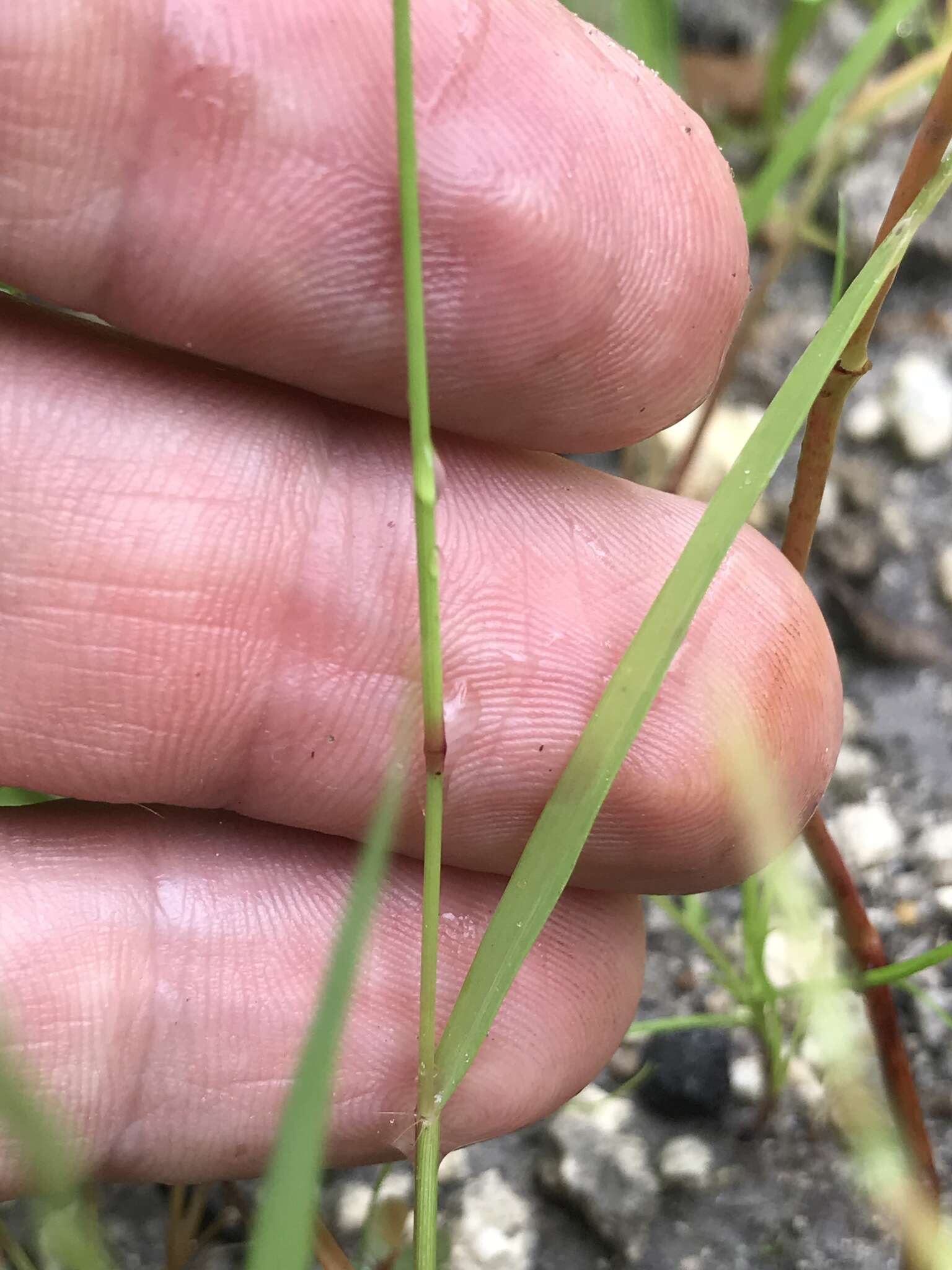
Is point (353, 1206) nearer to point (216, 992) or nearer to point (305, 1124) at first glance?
point (216, 992)

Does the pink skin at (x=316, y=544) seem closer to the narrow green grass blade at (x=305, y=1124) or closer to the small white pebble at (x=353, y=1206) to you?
the small white pebble at (x=353, y=1206)

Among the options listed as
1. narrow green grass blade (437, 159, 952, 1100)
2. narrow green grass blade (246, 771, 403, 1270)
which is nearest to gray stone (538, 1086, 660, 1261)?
narrow green grass blade (437, 159, 952, 1100)

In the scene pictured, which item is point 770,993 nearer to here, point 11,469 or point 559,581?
point 559,581

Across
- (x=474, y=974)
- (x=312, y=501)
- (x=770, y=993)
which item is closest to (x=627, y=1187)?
(x=770, y=993)

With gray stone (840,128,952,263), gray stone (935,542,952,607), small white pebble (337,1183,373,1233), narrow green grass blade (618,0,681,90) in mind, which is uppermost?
gray stone (840,128,952,263)

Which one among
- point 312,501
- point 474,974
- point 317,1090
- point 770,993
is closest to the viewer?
point 317,1090

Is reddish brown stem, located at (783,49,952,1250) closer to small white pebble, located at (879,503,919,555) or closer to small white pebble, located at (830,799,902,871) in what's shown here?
small white pebble, located at (830,799,902,871)

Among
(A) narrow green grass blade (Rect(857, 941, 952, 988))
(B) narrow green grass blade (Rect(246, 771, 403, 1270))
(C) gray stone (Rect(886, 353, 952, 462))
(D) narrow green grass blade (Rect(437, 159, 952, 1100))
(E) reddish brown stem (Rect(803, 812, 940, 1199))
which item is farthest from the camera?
(C) gray stone (Rect(886, 353, 952, 462))
